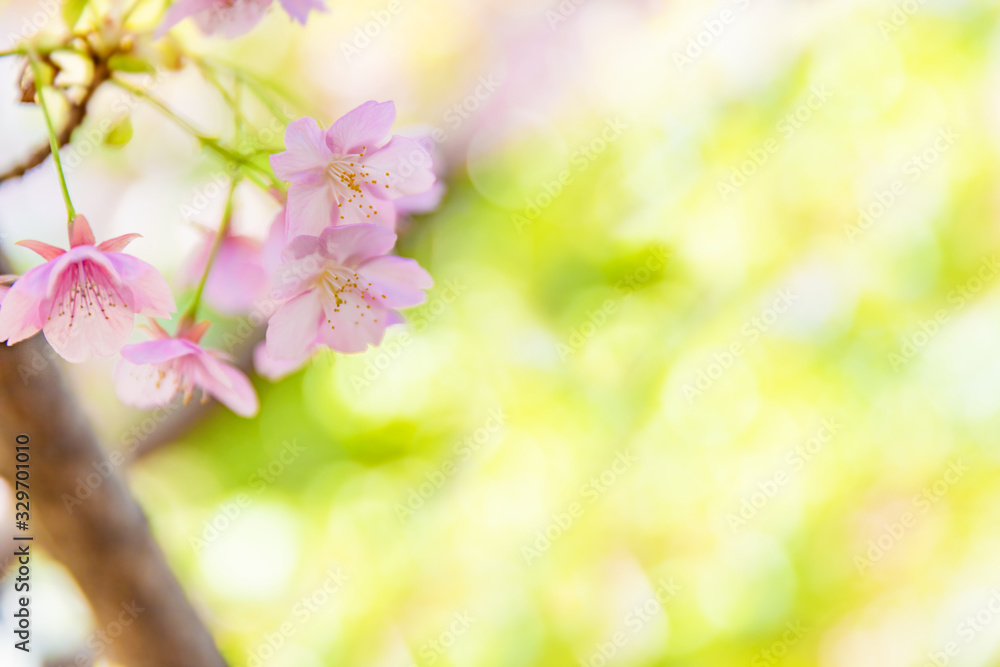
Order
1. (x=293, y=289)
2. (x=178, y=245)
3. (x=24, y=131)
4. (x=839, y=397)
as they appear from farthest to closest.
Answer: (x=839, y=397)
(x=178, y=245)
(x=24, y=131)
(x=293, y=289)

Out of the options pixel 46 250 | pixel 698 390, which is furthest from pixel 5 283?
pixel 698 390

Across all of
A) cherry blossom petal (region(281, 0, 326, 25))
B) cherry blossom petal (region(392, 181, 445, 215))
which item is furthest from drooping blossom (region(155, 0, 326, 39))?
cherry blossom petal (region(392, 181, 445, 215))

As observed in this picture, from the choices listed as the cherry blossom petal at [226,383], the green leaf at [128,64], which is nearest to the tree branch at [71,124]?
the green leaf at [128,64]

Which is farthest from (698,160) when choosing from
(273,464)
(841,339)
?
(273,464)

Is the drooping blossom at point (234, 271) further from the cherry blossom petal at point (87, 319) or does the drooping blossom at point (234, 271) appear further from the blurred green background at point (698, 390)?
the blurred green background at point (698, 390)

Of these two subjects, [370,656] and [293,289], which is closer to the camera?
[293,289]

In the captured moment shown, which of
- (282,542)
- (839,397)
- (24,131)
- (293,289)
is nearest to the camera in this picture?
(293,289)

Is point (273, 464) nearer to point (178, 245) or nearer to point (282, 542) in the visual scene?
point (282, 542)

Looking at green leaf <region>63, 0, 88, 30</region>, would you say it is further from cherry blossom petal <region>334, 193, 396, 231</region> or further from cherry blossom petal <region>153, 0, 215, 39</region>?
cherry blossom petal <region>334, 193, 396, 231</region>
